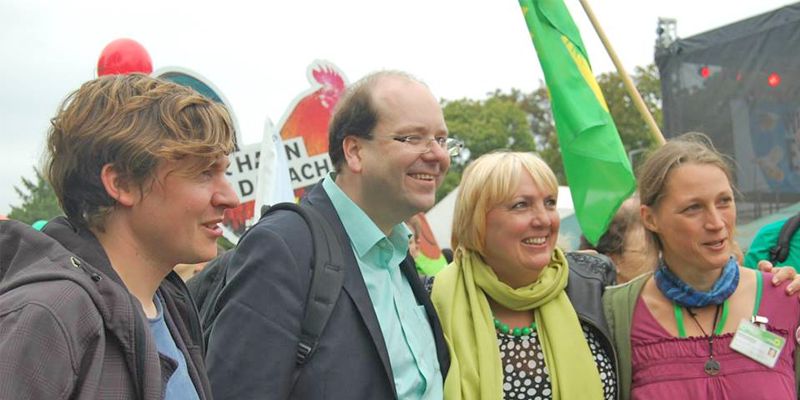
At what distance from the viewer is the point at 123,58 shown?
6418mm

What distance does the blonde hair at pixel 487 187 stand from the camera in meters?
3.23

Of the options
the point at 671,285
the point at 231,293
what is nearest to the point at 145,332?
the point at 231,293

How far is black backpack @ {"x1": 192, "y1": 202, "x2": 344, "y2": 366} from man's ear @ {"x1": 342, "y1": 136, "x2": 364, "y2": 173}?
23 centimetres

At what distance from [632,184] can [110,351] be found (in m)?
3.59

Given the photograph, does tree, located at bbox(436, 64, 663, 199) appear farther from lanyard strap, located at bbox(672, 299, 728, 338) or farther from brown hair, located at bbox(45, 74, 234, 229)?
brown hair, located at bbox(45, 74, 234, 229)

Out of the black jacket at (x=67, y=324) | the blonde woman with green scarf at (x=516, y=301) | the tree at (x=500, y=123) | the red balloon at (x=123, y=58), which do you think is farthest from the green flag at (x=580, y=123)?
the tree at (x=500, y=123)

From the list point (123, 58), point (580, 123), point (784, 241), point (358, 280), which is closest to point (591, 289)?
point (784, 241)

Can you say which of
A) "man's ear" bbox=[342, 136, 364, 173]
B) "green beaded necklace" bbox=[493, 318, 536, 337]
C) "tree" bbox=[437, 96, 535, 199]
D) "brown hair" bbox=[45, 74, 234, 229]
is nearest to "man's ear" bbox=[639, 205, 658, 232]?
"green beaded necklace" bbox=[493, 318, 536, 337]

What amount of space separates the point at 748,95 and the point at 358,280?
16.2ft

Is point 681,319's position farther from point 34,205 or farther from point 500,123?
point 34,205

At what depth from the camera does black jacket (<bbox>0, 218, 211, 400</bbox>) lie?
1503 mm

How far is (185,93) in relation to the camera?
2.05 meters

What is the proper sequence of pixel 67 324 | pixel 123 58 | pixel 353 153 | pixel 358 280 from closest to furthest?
pixel 67 324
pixel 358 280
pixel 353 153
pixel 123 58

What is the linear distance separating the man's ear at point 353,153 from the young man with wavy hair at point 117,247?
2.66ft
